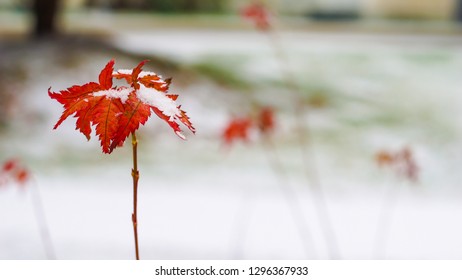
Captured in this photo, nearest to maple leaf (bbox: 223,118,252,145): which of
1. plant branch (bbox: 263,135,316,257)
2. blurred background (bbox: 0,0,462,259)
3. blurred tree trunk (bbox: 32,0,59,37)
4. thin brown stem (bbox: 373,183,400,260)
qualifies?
blurred background (bbox: 0,0,462,259)

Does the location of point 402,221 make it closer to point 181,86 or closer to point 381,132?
point 381,132

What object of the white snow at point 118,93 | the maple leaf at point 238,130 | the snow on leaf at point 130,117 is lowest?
the snow on leaf at point 130,117

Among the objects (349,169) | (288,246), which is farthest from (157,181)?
(349,169)

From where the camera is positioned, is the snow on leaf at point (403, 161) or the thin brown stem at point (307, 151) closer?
the snow on leaf at point (403, 161)

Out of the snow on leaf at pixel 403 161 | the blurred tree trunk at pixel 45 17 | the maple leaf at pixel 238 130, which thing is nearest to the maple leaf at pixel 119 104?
the snow on leaf at pixel 403 161

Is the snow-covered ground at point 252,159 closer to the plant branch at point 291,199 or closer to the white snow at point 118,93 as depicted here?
the plant branch at point 291,199

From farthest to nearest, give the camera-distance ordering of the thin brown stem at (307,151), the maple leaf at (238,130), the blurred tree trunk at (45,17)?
1. the blurred tree trunk at (45,17)
2. the thin brown stem at (307,151)
3. the maple leaf at (238,130)

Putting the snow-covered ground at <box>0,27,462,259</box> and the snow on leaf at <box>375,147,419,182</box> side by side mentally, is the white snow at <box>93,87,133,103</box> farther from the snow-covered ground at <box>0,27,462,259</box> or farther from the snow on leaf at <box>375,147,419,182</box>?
the snow-covered ground at <box>0,27,462,259</box>

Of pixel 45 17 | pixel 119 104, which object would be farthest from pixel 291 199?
pixel 119 104
